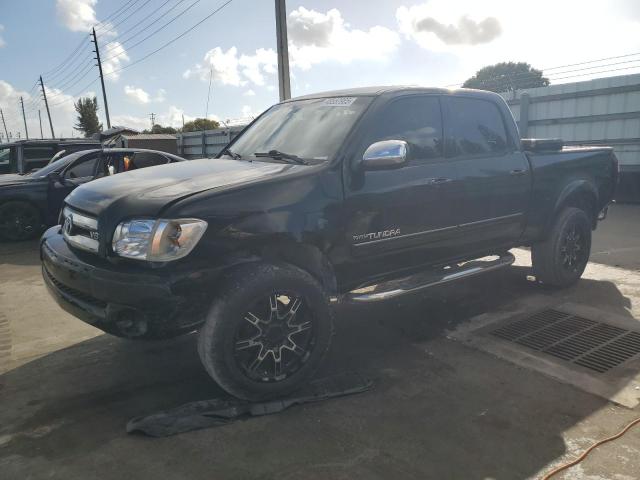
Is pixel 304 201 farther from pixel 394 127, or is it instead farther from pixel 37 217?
pixel 37 217

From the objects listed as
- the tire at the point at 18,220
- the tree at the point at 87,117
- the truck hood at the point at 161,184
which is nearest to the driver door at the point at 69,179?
the tire at the point at 18,220

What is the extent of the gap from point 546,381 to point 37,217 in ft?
27.1

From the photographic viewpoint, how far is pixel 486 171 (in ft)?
13.6

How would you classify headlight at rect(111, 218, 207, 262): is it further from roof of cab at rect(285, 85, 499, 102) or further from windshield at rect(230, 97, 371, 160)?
roof of cab at rect(285, 85, 499, 102)

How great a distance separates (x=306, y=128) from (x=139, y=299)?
5.90 ft

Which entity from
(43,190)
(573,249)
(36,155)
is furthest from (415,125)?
(36,155)

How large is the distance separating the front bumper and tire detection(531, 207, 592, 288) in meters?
3.69

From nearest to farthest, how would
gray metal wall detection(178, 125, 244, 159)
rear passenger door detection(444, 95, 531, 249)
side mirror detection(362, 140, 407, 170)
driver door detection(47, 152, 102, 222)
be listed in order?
side mirror detection(362, 140, 407, 170) < rear passenger door detection(444, 95, 531, 249) < driver door detection(47, 152, 102, 222) < gray metal wall detection(178, 125, 244, 159)

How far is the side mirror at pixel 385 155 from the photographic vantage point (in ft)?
10.4

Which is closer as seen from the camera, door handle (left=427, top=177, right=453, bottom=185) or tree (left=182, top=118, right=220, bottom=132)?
door handle (left=427, top=177, right=453, bottom=185)

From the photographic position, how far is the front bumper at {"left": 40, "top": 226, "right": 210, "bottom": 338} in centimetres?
261

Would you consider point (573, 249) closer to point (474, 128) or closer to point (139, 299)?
point (474, 128)

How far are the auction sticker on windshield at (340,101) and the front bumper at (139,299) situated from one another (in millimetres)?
1767

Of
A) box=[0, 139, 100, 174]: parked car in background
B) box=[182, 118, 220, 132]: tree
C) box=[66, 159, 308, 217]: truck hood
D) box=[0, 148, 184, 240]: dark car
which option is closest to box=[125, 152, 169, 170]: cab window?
box=[0, 148, 184, 240]: dark car
